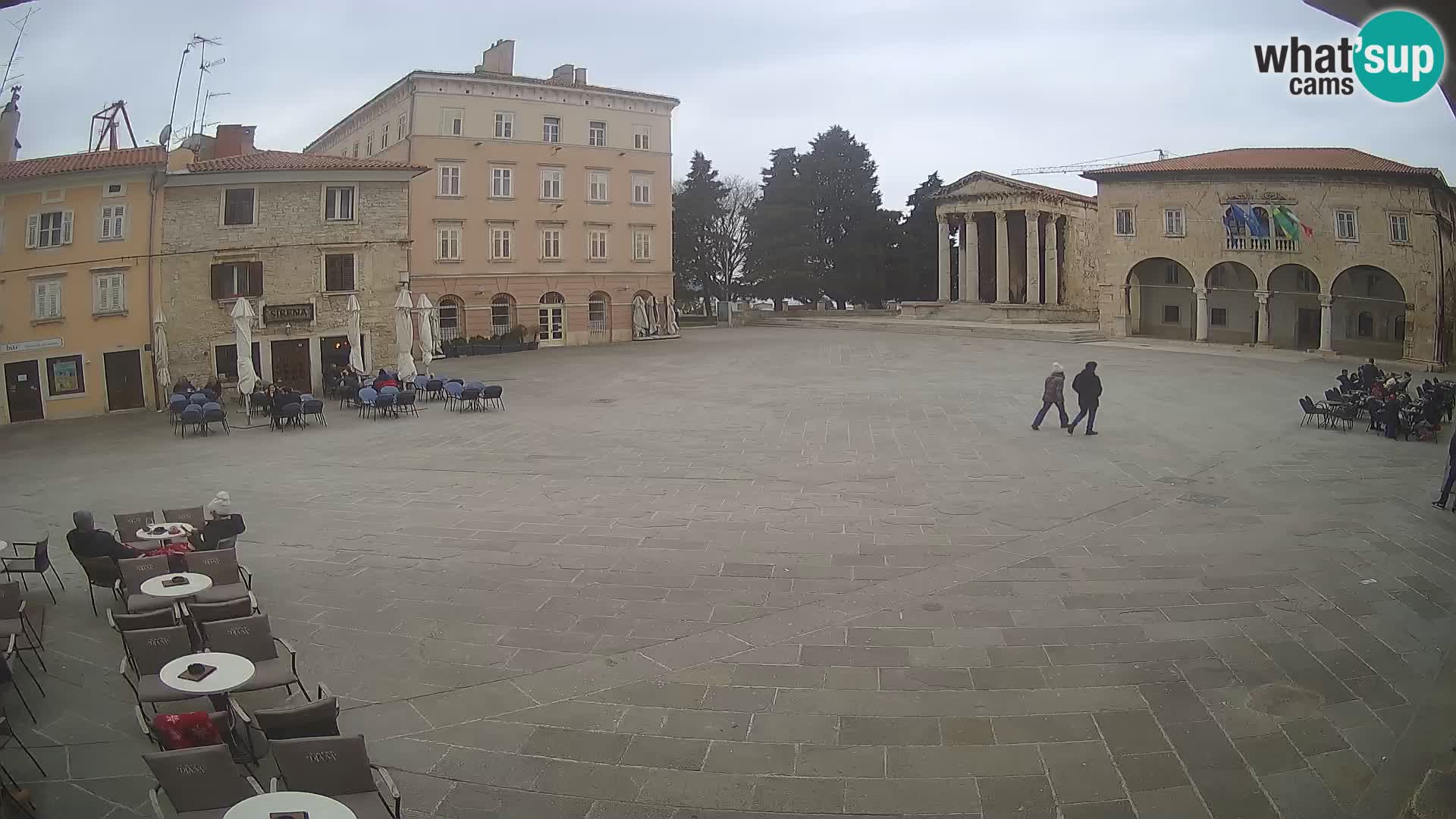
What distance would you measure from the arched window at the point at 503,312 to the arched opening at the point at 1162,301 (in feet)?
94.7

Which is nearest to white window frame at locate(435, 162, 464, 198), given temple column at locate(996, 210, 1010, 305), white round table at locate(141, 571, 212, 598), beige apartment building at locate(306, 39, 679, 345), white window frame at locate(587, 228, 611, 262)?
beige apartment building at locate(306, 39, 679, 345)

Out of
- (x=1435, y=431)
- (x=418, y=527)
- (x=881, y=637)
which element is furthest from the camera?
(x=1435, y=431)

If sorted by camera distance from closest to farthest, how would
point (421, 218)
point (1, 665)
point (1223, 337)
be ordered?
point (1, 665), point (421, 218), point (1223, 337)

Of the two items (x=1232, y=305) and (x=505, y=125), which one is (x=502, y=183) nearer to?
(x=505, y=125)

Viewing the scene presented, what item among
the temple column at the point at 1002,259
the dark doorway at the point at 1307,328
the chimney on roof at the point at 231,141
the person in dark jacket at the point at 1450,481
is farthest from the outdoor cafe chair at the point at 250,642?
the temple column at the point at 1002,259

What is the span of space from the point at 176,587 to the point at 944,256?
55.4 meters

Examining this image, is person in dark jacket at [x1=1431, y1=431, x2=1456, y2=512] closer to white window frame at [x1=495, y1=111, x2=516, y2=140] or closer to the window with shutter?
the window with shutter

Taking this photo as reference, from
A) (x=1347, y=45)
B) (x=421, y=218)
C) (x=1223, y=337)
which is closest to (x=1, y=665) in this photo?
(x=1347, y=45)

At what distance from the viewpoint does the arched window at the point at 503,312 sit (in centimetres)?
4150

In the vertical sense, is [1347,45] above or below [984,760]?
above

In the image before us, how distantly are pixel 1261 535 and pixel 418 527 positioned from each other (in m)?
9.70

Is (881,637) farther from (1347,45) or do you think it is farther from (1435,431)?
(1435,431)

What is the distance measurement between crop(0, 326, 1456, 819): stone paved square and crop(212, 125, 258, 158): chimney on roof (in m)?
18.3

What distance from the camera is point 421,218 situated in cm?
3959
